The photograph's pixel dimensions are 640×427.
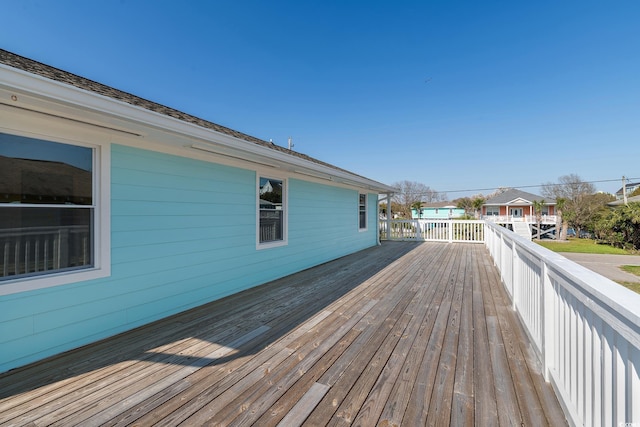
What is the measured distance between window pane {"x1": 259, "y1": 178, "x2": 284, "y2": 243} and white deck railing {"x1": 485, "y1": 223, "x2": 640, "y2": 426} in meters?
3.93

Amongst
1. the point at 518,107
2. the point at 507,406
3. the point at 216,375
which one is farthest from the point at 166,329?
the point at 518,107

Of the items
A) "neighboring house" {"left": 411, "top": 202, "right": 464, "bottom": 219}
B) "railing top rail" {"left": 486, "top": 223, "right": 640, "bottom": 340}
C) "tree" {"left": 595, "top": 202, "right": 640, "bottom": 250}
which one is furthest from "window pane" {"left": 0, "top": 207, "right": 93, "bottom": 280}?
"neighboring house" {"left": 411, "top": 202, "right": 464, "bottom": 219}

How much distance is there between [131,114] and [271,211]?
9.59ft

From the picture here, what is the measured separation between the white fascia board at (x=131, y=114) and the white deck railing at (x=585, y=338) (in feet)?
10.8

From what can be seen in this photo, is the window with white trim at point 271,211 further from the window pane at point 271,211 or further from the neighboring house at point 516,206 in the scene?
the neighboring house at point 516,206

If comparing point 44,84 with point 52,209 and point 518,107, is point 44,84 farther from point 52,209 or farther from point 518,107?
point 518,107

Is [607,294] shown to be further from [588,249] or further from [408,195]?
[408,195]

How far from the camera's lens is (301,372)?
211 cm

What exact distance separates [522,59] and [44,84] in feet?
39.4

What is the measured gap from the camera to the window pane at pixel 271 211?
484 cm

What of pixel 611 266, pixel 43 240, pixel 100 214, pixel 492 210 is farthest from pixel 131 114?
pixel 492 210

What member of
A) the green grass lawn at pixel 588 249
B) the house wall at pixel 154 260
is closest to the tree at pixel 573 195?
the green grass lawn at pixel 588 249

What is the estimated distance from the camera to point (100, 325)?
8.78 feet

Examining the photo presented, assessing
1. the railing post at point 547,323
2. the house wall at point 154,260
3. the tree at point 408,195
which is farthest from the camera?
the tree at point 408,195
